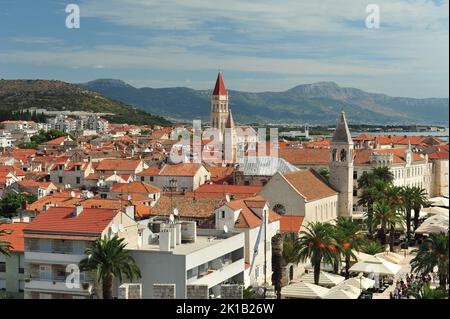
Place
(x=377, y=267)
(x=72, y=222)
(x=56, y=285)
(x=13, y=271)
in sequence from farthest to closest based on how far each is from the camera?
(x=377, y=267) → (x=13, y=271) → (x=72, y=222) → (x=56, y=285)

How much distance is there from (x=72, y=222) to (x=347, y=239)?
15.5 m

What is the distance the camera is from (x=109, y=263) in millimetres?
24797

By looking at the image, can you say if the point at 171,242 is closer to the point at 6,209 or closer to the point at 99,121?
the point at 6,209

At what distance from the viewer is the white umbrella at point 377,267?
112ft

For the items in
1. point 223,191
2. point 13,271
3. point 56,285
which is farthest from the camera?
point 223,191

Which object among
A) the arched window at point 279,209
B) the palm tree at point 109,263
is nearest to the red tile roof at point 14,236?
the palm tree at point 109,263

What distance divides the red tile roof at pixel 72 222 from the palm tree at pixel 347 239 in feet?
42.1

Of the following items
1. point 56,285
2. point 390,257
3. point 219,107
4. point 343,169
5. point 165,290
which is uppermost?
point 219,107

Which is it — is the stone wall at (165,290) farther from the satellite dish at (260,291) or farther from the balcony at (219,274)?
the satellite dish at (260,291)

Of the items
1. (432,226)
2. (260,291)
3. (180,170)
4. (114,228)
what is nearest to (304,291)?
(260,291)

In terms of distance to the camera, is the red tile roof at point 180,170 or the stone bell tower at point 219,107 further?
the stone bell tower at point 219,107

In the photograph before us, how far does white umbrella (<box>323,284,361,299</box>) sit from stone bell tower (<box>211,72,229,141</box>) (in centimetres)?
6576

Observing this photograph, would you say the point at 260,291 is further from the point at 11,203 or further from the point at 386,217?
the point at 11,203
